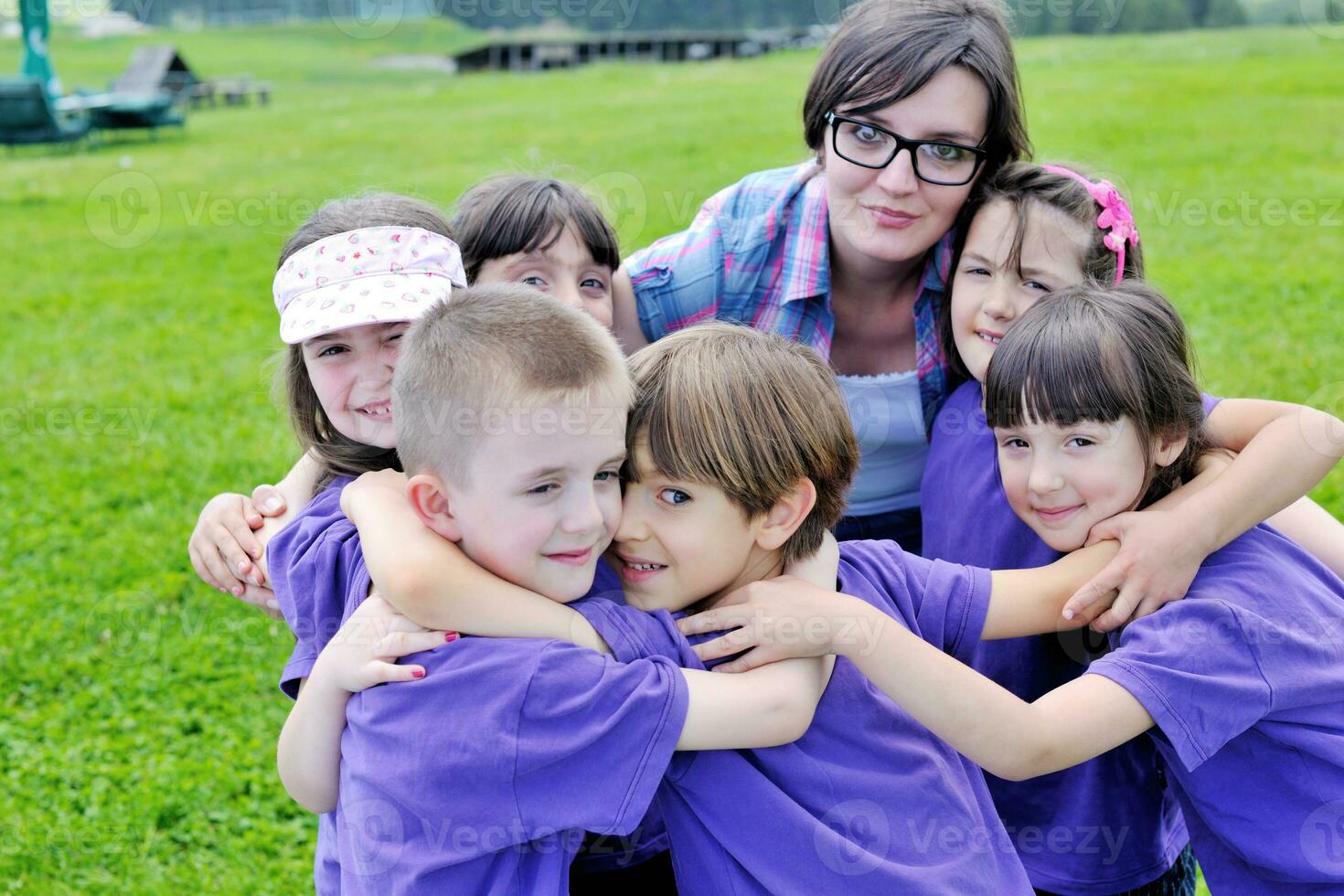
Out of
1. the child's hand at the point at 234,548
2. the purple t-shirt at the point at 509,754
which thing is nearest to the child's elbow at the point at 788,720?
the purple t-shirt at the point at 509,754

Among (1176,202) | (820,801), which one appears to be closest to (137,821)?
(820,801)

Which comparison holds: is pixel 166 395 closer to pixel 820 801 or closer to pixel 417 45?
pixel 820 801

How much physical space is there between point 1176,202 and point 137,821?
9.88 metres

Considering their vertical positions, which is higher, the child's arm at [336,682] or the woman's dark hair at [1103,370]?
the woman's dark hair at [1103,370]

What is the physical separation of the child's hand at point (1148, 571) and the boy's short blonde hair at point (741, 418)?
588mm

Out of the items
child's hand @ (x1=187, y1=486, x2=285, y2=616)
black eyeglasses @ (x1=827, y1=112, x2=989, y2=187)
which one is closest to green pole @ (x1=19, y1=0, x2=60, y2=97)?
child's hand @ (x1=187, y1=486, x2=285, y2=616)

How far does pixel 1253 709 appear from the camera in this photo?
2.14 metres

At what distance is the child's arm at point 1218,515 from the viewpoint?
2.29 meters

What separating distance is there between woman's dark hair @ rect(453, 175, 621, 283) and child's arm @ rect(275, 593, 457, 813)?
1149 millimetres

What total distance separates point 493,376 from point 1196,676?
1.34 meters

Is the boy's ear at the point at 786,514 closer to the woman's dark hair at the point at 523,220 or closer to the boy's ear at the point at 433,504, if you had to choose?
the boy's ear at the point at 433,504

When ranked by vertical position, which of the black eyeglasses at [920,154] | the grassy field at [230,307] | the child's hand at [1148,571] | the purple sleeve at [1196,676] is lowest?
the grassy field at [230,307]

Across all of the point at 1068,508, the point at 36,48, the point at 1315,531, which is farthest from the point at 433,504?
the point at 36,48

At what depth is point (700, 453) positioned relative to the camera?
2.02m
